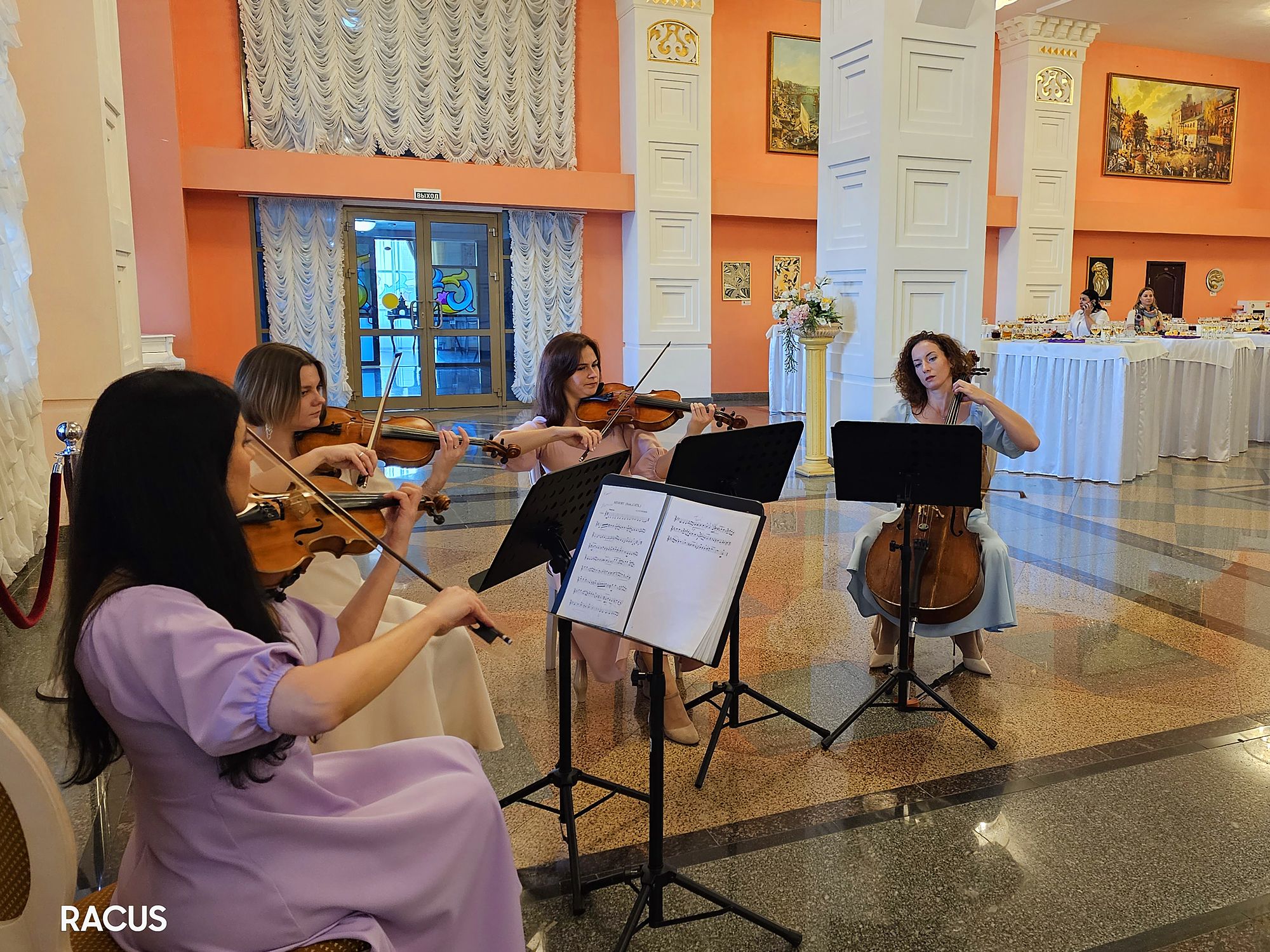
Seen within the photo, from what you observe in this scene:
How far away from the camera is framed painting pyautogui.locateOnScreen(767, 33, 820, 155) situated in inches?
509

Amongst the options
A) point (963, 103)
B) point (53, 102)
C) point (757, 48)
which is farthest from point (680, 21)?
point (53, 102)

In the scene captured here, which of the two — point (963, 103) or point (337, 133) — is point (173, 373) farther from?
point (337, 133)

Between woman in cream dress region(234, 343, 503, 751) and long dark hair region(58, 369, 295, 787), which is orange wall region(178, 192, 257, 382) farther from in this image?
long dark hair region(58, 369, 295, 787)

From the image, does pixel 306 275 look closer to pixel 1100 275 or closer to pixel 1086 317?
pixel 1086 317

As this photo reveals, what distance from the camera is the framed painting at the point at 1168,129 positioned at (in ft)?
47.5

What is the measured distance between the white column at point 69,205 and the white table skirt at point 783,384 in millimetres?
6659

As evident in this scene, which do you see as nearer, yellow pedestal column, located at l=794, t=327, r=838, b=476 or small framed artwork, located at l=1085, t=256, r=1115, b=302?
yellow pedestal column, located at l=794, t=327, r=838, b=476

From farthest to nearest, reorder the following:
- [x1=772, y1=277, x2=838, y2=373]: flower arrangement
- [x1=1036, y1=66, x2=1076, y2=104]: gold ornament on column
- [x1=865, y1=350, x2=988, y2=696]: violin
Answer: [x1=1036, y1=66, x2=1076, y2=104]: gold ornament on column, [x1=772, y1=277, x2=838, y2=373]: flower arrangement, [x1=865, y1=350, x2=988, y2=696]: violin

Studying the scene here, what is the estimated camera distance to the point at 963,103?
7.09 meters

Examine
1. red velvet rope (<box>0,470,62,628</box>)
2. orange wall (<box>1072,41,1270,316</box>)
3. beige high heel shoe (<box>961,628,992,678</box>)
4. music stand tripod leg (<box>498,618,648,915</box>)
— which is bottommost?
beige high heel shoe (<box>961,628,992,678</box>)

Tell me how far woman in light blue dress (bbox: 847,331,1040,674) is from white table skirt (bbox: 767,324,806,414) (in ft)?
20.7

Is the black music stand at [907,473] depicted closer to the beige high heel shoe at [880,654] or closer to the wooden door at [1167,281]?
the beige high heel shoe at [880,654]

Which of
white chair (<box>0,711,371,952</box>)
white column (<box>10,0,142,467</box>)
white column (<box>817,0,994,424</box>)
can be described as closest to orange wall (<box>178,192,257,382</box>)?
white column (<box>10,0,142,467</box>)

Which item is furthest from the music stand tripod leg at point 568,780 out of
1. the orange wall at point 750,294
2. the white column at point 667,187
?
the orange wall at point 750,294
